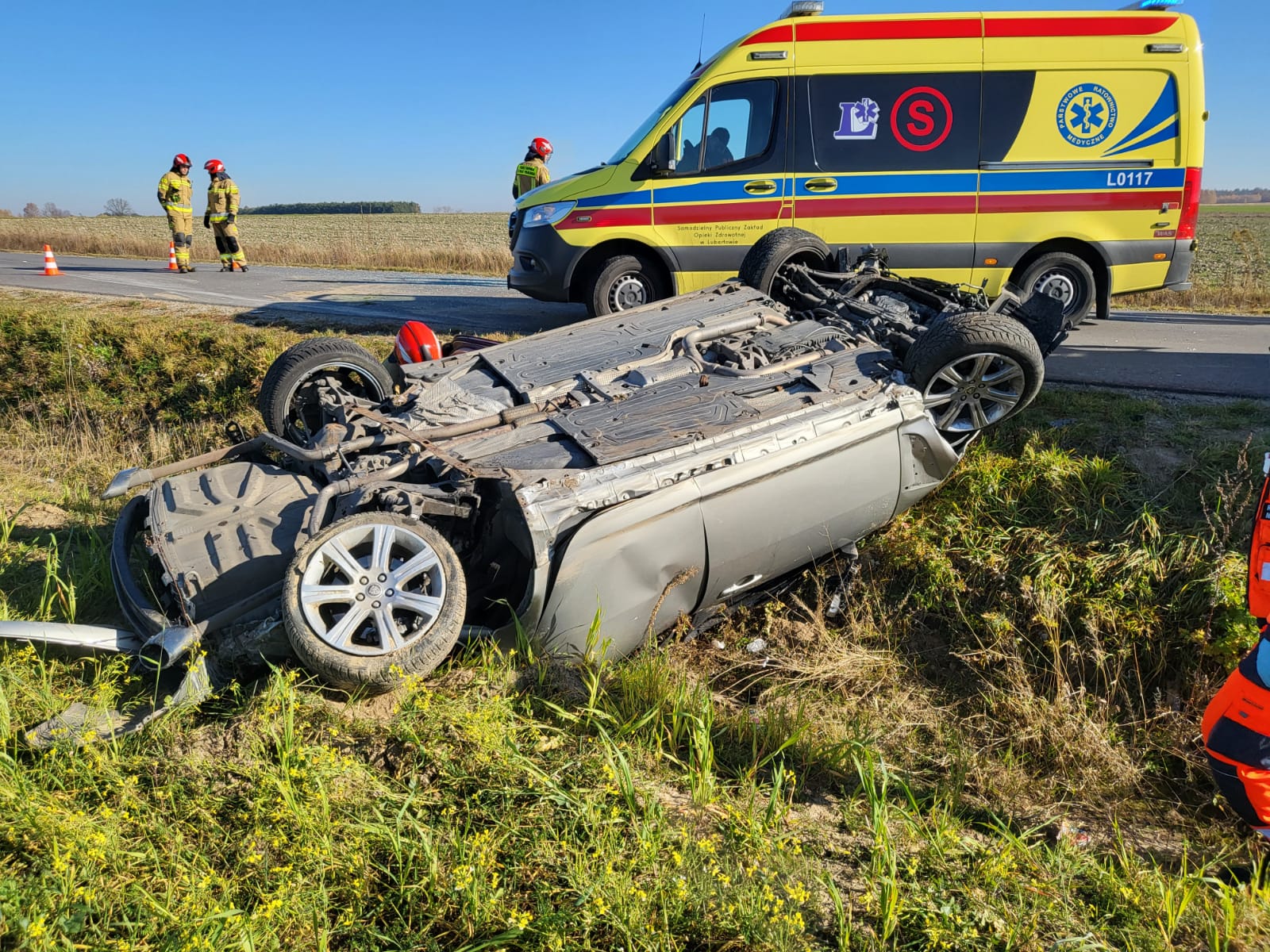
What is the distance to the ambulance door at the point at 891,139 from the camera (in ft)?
22.3

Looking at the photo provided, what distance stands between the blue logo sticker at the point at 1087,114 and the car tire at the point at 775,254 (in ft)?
9.62

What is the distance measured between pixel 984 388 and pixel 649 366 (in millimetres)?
1767

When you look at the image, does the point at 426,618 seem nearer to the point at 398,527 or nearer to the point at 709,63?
the point at 398,527

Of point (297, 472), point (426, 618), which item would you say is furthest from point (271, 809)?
point (297, 472)

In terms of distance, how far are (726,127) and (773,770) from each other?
5.72m

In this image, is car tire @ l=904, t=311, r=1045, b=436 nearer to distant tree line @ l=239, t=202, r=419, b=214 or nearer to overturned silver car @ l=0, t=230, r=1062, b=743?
overturned silver car @ l=0, t=230, r=1062, b=743

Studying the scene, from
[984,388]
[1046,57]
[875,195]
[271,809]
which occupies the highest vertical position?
[1046,57]

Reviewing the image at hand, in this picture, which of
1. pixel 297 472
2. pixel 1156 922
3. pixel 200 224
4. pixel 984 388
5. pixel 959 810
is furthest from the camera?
pixel 200 224

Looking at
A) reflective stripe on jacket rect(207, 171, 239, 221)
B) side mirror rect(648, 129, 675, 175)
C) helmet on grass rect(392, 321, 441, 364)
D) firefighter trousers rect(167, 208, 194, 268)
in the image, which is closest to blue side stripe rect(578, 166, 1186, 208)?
side mirror rect(648, 129, 675, 175)

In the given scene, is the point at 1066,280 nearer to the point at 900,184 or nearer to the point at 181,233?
the point at 900,184

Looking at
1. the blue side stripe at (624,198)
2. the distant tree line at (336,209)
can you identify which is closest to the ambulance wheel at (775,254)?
the blue side stripe at (624,198)

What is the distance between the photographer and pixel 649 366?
13.7ft

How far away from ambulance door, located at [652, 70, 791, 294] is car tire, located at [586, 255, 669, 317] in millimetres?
263

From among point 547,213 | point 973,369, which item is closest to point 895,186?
point 547,213
